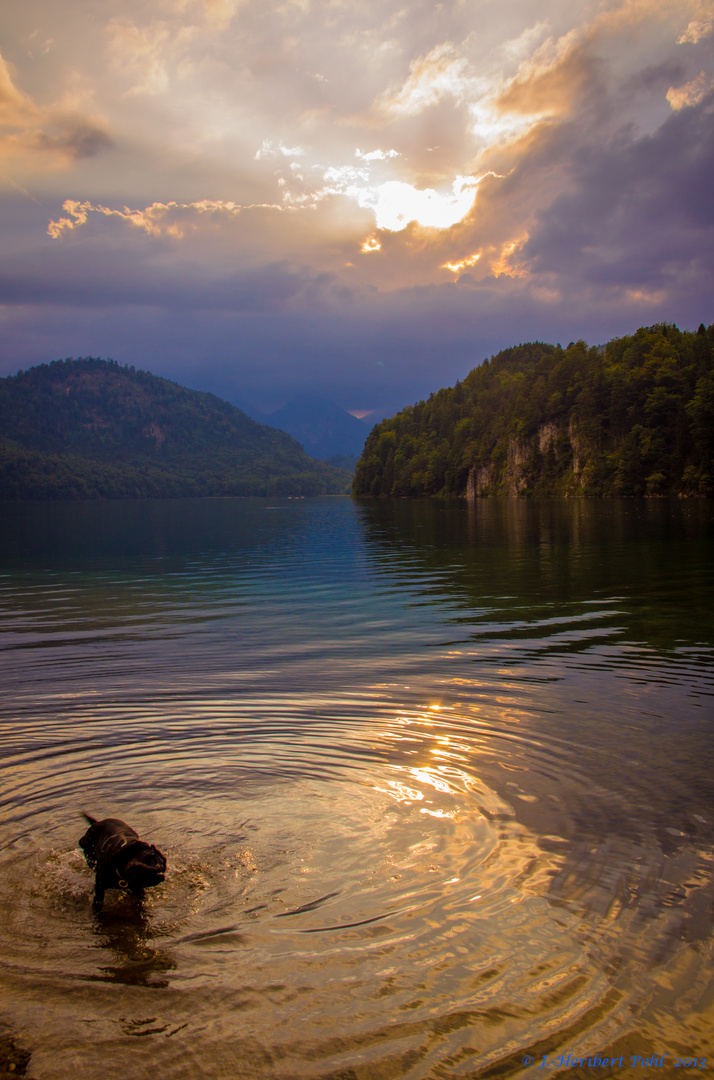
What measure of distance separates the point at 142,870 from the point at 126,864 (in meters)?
0.17

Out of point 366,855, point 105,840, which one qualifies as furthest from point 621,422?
point 105,840

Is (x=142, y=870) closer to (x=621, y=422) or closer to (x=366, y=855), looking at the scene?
(x=366, y=855)

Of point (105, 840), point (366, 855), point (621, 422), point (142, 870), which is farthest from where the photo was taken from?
point (621, 422)

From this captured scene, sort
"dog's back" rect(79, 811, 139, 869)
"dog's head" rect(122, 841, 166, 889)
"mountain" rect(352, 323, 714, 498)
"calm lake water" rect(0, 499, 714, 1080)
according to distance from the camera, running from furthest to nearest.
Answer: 1. "mountain" rect(352, 323, 714, 498)
2. "dog's back" rect(79, 811, 139, 869)
3. "dog's head" rect(122, 841, 166, 889)
4. "calm lake water" rect(0, 499, 714, 1080)

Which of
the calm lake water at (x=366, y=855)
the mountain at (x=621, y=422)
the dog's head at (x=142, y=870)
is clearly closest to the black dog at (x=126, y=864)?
the dog's head at (x=142, y=870)

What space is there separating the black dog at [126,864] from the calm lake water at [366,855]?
1.07 ft

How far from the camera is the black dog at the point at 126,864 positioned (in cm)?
566

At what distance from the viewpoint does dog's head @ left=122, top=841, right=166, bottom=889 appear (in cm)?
565

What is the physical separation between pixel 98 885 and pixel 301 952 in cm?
215

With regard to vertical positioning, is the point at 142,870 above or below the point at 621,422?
below

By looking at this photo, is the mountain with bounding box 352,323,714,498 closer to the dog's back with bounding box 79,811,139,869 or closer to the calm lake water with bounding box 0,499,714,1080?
the calm lake water with bounding box 0,499,714,1080

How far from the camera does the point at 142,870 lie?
18.6ft

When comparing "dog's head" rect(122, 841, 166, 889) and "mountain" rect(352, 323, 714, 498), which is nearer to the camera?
"dog's head" rect(122, 841, 166, 889)

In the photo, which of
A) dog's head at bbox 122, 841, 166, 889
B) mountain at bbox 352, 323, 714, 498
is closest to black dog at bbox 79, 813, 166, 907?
dog's head at bbox 122, 841, 166, 889
